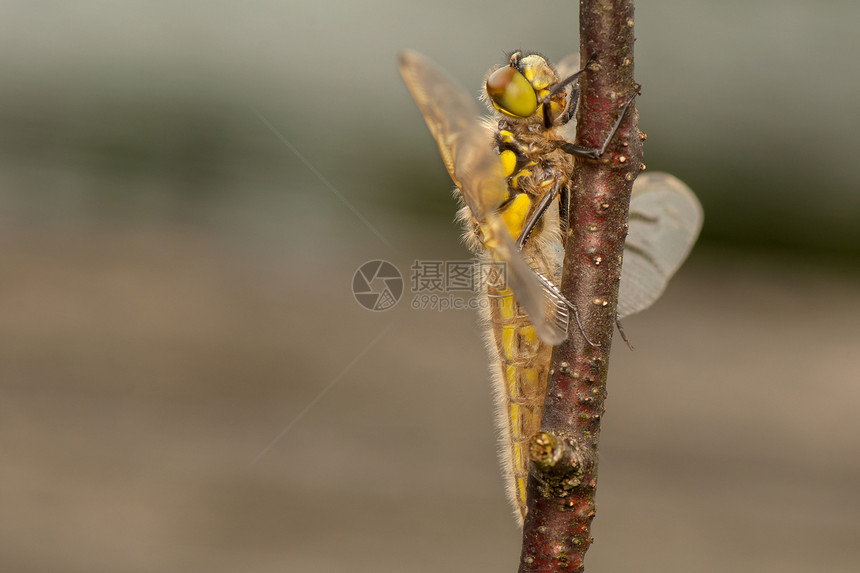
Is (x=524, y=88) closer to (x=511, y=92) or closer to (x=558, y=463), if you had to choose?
(x=511, y=92)

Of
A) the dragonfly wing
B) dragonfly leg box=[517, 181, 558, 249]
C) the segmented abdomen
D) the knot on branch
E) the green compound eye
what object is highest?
the dragonfly wing

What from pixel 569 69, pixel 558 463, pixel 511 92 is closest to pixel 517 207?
pixel 511 92

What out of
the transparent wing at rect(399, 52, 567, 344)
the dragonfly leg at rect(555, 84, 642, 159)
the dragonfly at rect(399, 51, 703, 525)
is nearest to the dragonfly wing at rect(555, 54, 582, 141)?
the dragonfly at rect(399, 51, 703, 525)

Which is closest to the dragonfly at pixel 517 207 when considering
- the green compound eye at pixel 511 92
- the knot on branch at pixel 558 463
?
the green compound eye at pixel 511 92

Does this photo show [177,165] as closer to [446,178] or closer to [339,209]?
[339,209]

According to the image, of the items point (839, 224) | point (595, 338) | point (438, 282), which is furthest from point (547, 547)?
point (839, 224)

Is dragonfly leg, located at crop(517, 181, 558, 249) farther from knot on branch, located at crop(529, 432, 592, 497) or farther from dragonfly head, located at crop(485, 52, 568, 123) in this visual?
knot on branch, located at crop(529, 432, 592, 497)
